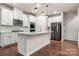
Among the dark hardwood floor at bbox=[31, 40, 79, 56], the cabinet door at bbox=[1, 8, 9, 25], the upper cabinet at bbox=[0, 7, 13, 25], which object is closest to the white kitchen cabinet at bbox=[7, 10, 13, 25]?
the upper cabinet at bbox=[0, 7, 13, 25]

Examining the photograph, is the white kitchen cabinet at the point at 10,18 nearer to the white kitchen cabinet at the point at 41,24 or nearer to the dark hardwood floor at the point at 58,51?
the dark hardwood floor at the point at 58,51

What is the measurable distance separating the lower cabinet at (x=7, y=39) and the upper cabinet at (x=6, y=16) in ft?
2.36

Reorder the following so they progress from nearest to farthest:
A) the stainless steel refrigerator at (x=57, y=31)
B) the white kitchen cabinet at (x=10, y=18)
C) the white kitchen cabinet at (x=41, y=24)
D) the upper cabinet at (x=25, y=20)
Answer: the white kitchen cabinet at (x=10, y=18) < the upper cabinet at (x=25, y=20) < the stainless steel refrigerator at (x=57, y=31) < the white kitchen cabinet at (x=41, y=24)

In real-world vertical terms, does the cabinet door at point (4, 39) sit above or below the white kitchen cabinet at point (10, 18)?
below

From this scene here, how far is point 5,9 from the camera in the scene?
494 cm

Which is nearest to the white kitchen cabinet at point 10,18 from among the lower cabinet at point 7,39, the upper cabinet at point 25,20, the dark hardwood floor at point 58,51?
the lower cabinet at point 7,39

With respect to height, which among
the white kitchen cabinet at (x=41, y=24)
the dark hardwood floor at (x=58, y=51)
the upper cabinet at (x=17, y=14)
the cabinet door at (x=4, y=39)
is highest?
the upper cabinet at (x=17, y=14)

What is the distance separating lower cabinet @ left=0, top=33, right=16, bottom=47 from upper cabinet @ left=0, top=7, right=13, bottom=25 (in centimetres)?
72

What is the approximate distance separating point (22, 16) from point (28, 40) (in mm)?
3527

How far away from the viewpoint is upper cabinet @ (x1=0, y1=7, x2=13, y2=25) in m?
4.73

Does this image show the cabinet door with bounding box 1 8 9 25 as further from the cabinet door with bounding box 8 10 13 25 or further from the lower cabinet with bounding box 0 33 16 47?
the lower cabinet with bounding box 0 33 16 47

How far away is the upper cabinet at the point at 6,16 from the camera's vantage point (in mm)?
4730

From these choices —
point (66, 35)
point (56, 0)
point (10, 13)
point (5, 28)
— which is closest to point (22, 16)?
point (10, 13)

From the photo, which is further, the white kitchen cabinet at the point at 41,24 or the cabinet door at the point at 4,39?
the white kitchen cabinet at the point at 41,24
